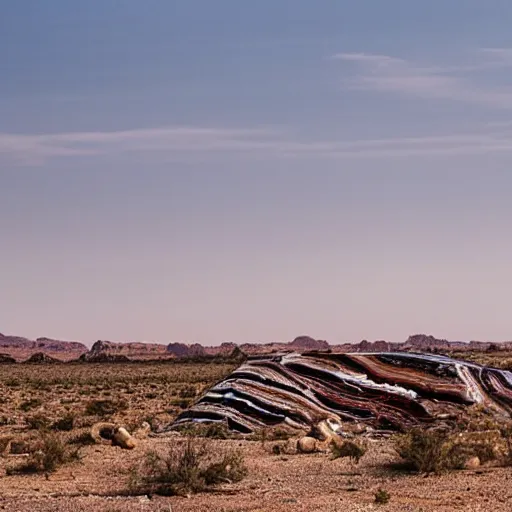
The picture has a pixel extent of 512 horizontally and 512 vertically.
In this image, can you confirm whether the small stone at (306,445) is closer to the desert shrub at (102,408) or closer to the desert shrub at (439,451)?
the desert shrub at (439,451)

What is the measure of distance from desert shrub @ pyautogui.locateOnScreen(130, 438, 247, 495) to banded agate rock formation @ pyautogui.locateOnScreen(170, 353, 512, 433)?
5179 millimetres

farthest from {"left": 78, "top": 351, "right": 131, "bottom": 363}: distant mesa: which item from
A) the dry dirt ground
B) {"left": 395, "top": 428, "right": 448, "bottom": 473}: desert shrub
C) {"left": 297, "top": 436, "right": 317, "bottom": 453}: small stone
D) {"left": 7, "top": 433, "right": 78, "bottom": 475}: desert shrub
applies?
{"left": 395, "top": 428, "right": 448, "bottom": 473}: desert shrub

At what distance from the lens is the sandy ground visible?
1178 centimetres

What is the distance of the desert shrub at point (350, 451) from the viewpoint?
15477mm

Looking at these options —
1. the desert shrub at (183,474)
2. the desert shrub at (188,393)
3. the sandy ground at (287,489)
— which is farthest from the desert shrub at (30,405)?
the desert shrub at (183,474)

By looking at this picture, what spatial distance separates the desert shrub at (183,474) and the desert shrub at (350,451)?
188 centimetres

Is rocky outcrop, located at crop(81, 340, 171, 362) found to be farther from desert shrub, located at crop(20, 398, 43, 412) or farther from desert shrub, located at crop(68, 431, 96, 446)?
desert shrub, located at crop(68, 431, 96, 446)

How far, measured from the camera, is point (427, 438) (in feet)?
47.4

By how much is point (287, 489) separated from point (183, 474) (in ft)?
4.70

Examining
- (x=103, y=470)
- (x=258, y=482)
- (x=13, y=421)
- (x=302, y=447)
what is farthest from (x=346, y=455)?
(x=13, y=421)

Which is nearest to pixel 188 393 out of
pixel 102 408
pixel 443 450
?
pixel 102 408

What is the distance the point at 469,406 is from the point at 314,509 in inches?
345

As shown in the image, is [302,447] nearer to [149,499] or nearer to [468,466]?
[468,466]

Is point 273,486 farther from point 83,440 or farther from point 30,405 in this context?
point 30,405
